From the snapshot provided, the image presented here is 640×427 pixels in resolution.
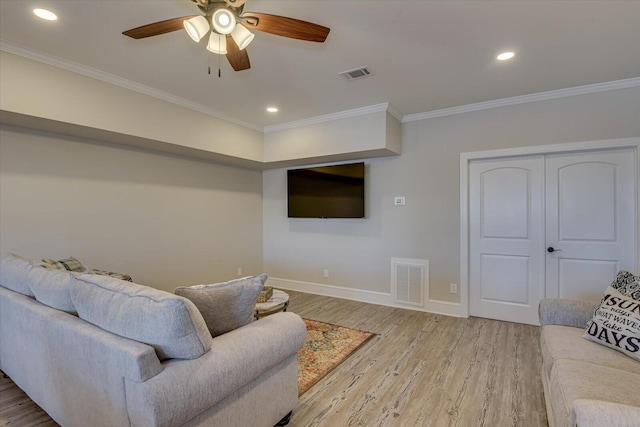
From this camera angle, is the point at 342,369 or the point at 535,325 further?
the point at 535,325

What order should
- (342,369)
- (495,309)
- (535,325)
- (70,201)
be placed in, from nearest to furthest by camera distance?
(342,369)
(70,201)
(535,325)
(495,309)

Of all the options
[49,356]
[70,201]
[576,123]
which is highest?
[576,123]

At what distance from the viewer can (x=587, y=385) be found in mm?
1382

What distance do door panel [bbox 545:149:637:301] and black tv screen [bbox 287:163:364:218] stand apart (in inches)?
89.7

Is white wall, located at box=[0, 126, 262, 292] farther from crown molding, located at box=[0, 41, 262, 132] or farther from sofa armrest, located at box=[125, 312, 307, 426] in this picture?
sofa armrest, located at box=[125, 312, 307, 426]

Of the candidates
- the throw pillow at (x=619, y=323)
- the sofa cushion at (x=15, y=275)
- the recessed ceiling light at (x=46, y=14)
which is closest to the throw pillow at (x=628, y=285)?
the throw pillow at (x=619, y=323)

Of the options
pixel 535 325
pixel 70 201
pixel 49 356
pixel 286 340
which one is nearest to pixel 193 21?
pixel 286 340

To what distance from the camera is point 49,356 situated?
171cm

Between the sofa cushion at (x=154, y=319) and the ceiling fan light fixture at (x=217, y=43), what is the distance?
60.3 inches

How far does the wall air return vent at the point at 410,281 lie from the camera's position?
13.4 ft

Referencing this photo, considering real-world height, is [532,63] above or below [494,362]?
above

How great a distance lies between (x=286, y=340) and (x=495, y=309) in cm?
313

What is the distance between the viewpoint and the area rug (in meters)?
2.49

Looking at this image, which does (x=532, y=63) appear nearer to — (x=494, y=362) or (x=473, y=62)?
(x=473, y=62)
